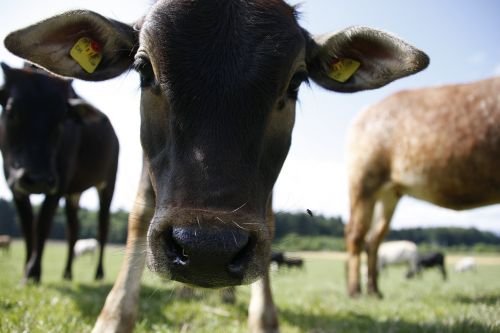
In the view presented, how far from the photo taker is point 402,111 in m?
7.68

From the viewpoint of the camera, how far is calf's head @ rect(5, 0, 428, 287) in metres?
1.94

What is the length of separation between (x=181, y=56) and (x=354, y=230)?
5.93 metres

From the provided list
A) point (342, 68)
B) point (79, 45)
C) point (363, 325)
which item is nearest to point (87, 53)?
point (79, 45)

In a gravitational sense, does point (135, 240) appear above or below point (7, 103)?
above

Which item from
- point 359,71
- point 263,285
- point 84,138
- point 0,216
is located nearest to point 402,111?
point 359,71

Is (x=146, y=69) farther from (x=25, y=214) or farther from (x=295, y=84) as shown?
(x=25, y=214)

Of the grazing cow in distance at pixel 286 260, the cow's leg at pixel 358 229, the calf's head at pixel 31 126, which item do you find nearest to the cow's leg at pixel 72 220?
the calf's head at pixel 31 126

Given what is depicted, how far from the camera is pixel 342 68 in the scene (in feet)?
11.3

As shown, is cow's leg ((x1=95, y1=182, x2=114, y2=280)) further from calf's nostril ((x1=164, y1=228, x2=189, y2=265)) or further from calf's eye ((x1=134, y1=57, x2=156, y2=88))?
calf's nostril ((x1=164, y1=228, x2=189, y2=265))

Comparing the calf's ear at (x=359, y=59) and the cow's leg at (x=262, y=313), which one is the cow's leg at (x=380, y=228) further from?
the calf's ear at (x=359, y=59)

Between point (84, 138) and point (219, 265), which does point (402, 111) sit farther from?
point (219, 265)

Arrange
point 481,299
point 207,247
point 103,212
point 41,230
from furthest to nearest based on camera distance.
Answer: point 103,212 → point 41,230 → point 481,299 → point 207,247

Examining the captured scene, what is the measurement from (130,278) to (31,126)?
3.77m

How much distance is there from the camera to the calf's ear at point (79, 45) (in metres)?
2.88
